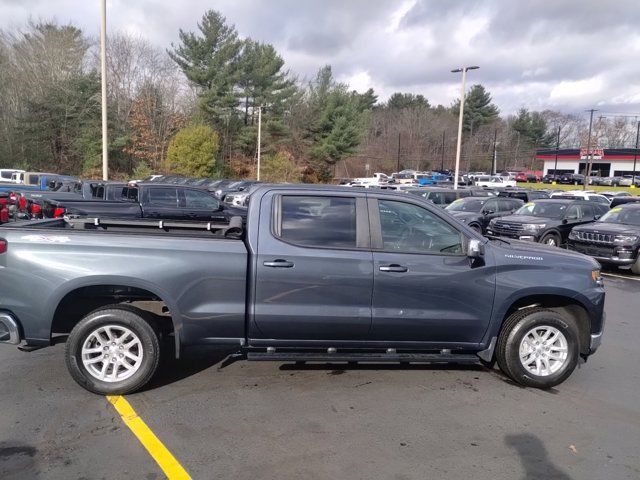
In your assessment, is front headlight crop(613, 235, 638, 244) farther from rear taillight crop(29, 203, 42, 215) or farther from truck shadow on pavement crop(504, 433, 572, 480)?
rear taillight crop(29, 203, 42, 215)

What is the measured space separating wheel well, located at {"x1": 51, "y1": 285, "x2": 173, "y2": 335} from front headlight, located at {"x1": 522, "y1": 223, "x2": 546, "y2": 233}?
12180mm

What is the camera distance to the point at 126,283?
13.7ft

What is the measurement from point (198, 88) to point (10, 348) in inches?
1978

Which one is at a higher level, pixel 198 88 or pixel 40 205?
pixel 198 88

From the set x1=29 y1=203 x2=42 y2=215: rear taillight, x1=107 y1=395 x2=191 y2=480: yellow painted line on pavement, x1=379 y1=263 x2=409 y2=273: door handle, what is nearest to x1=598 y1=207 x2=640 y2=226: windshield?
x1=379 y1=263 x2=409 y2=273: door handle

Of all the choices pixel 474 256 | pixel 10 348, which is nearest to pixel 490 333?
pixel 474 256

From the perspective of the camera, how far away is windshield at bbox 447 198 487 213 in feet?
61.4

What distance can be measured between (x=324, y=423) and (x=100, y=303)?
2.31 meters

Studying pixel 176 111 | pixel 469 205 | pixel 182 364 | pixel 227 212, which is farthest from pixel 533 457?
pixel 176 111

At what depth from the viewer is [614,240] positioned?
11781mm

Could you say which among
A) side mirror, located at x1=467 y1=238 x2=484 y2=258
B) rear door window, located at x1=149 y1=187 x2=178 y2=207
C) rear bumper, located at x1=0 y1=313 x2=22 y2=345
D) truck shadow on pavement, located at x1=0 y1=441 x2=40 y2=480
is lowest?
truck shadow on pavement, located at x1=0 y1=441 x2=40 y2=480

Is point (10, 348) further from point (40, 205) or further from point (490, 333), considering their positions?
point (40, 205)

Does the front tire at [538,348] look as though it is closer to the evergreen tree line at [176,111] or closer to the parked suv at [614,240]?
the parked suv at [614,240]

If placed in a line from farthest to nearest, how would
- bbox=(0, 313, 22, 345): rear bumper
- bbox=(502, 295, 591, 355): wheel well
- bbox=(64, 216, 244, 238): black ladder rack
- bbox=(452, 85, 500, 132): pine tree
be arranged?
1. bbox=(452, 85, 500, 132): pine tree
2. bbox=(64, 216, 244, 238): black ladder rack
3. bbox=(502, 295, 591, 355): wheel well
4. bbox=(0, 313, 22, 345): rear bumper
